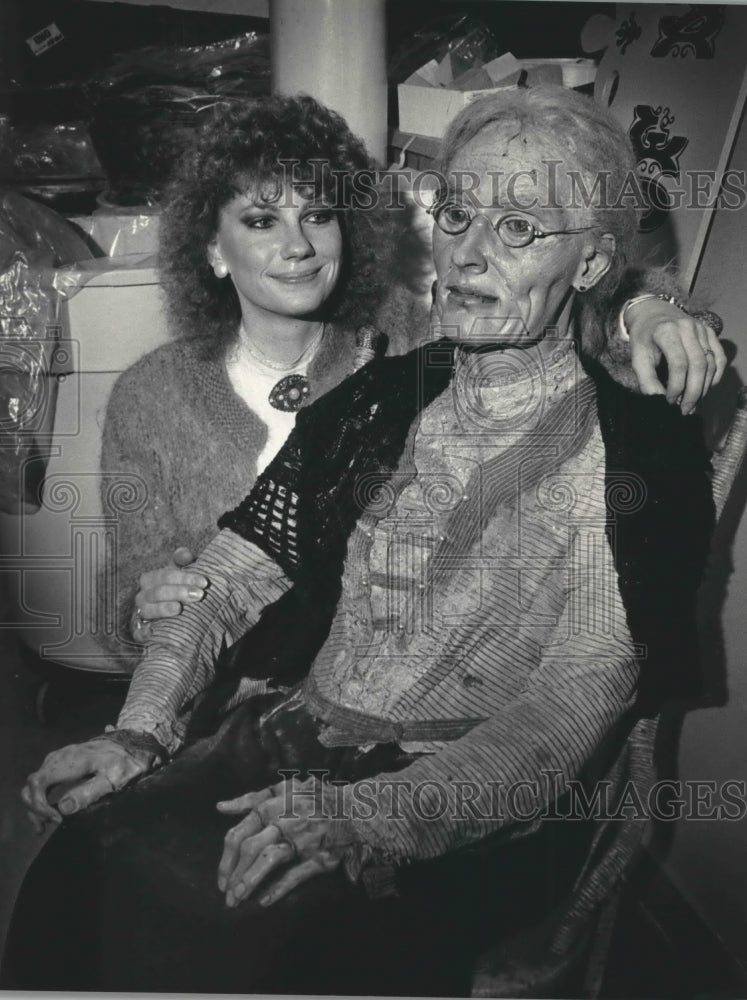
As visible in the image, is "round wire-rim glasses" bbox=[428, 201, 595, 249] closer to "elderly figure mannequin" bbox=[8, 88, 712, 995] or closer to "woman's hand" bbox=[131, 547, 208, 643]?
"elderly figure mannequin" bbox=[8, 88, 712, 995]

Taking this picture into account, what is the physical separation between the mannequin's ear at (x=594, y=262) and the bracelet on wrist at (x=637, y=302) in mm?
91

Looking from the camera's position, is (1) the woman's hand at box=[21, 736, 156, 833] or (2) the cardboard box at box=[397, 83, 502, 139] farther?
(2) the cardboard box at box=[397, 83, 502, 139]

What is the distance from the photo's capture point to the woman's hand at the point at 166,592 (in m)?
2.01

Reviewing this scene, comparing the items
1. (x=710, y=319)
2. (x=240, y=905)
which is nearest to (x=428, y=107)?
(x=710, y=319)

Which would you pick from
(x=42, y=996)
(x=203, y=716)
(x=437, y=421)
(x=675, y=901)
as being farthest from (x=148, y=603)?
(x=675, y=901)

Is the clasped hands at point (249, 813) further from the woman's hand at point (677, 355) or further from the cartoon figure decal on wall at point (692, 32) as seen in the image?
the cartoon figure decal on wall at point (692, 32)

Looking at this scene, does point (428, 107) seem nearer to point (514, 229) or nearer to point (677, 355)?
point (514, 229)

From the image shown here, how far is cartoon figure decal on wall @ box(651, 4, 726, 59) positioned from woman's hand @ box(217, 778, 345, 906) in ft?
5.11

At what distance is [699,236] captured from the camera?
2.03 metres

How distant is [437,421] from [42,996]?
1.34m

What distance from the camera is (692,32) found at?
202 centimetres

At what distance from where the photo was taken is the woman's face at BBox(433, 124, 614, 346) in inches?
71.9

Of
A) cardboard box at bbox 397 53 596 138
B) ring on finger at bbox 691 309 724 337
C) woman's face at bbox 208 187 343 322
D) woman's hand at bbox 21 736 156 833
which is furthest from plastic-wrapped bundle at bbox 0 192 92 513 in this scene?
ring on finger at bbox 691 309 724 337

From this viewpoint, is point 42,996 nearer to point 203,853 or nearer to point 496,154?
point 203,853
